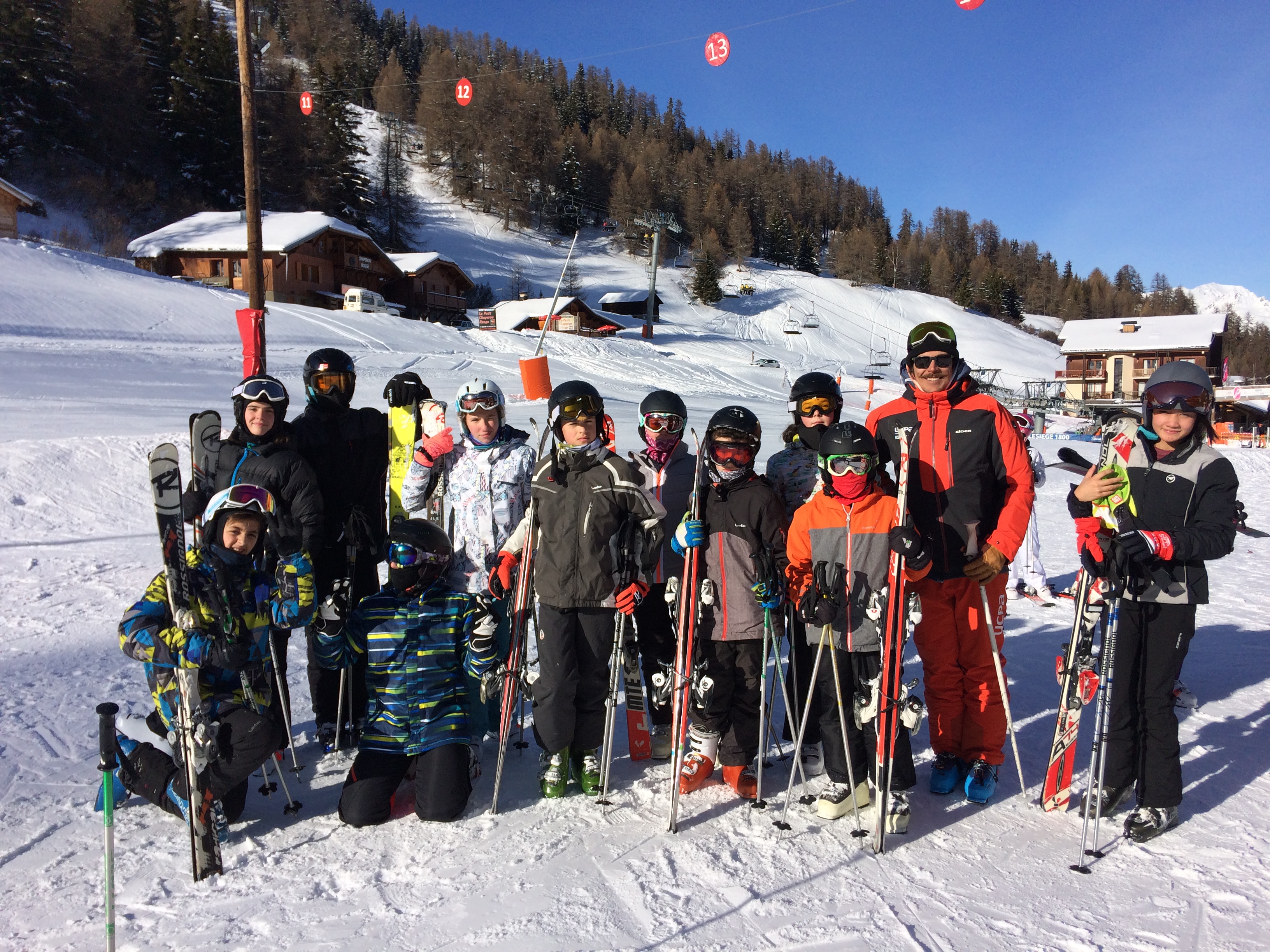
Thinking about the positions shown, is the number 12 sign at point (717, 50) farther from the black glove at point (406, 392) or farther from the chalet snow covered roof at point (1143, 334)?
the chalet snow covered roof at point (1143, 334)

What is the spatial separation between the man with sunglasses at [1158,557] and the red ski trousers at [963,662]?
0.45 meters

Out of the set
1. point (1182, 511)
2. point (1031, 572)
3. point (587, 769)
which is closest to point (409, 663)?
point (587, 769)

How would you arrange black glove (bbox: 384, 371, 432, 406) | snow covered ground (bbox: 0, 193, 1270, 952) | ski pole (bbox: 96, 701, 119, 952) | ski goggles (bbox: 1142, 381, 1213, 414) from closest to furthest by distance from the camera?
ski pole (bbox: 96, 701, 119, 952) → snow covered ground (bbox: 0, 193, 1270, 952) → ski goggles (bbox: 1142, 381, 1213, 414) → black glove (bbox: 384, 371, 432, 406)

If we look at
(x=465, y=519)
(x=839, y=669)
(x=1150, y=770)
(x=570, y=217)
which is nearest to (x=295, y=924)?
(x=465, y=519)

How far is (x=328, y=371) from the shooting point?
397cm

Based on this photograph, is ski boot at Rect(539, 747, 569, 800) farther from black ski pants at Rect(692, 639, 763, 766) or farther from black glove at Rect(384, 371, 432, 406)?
black glove at Rect(384, 371, 432, 406)

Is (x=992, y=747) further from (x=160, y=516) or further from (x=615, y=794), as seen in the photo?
(x=160, y=516)

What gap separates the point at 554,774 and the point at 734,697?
2.97 ft

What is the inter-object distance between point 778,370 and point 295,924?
33511mm

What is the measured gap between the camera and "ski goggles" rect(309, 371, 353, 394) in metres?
3.98

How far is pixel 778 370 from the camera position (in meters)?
34.5

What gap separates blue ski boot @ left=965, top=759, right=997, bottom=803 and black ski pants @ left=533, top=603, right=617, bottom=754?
170 centimetres

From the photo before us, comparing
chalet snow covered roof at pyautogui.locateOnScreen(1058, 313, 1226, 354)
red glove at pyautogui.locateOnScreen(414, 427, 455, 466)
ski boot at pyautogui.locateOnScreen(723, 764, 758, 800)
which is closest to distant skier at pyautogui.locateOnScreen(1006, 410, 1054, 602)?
ski boot at pyautogui.locateOnScreen(723, 764, 758, 800)

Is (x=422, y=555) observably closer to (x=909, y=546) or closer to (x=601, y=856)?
(x=601, y=856)
